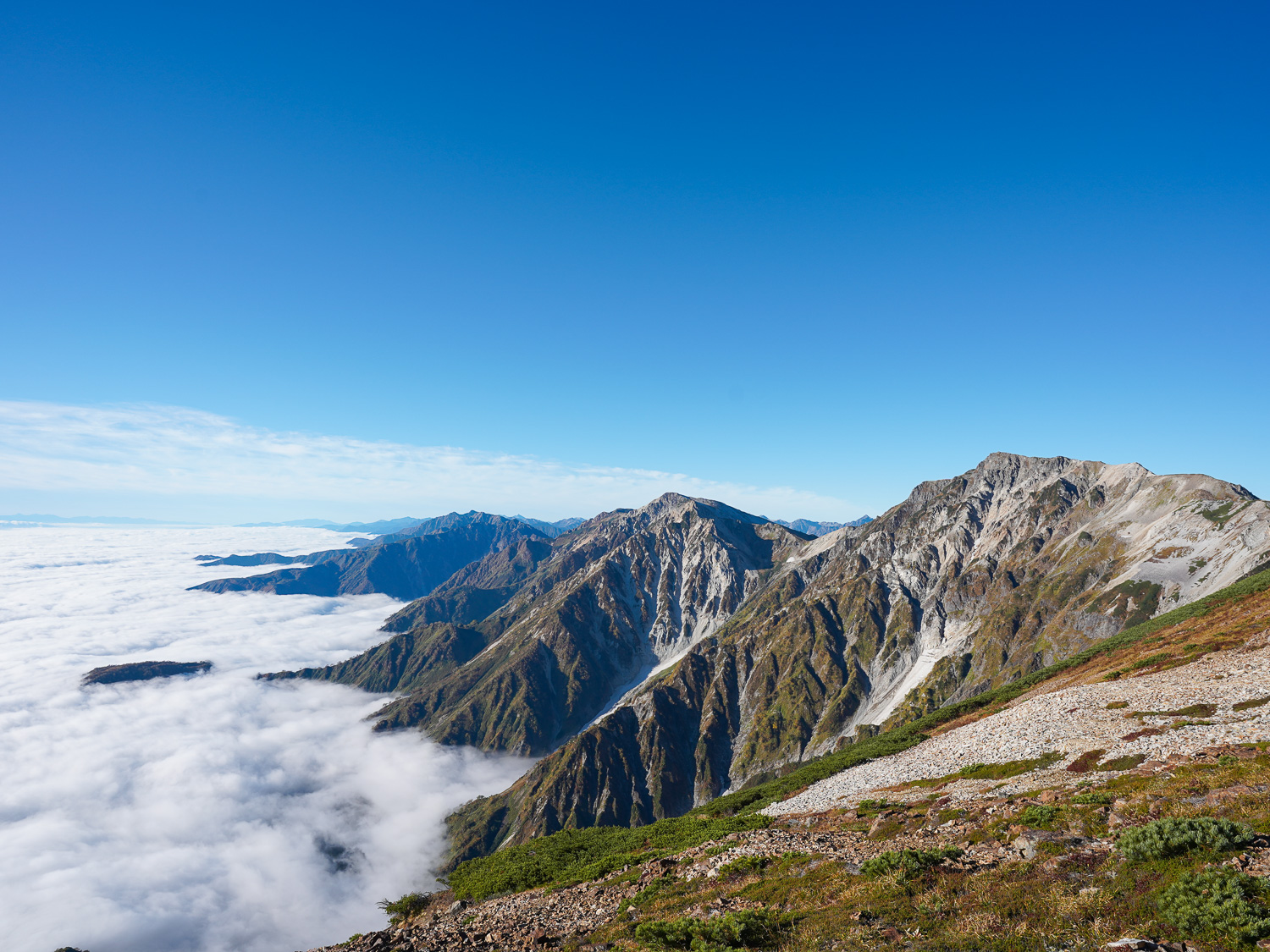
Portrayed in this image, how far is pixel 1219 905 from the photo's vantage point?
13.3 meters

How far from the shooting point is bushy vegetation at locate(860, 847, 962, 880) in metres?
21.0

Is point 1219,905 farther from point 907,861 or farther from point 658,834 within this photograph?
point 658,834

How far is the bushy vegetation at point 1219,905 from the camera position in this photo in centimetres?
1260

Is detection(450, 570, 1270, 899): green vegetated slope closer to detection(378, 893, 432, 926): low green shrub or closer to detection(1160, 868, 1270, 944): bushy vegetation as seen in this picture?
detection(378, 893, 432, 926): low green shrub

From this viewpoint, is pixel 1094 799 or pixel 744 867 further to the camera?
pixel 744 867

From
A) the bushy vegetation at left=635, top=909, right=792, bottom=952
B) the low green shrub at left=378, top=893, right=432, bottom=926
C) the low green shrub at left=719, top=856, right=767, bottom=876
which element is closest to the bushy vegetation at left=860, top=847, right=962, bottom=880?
the bushy vegetation at left=635, top=909, right=792, bottom=952

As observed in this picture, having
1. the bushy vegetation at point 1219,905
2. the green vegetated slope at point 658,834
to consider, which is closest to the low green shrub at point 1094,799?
the bushy vegetation at point 1219,905

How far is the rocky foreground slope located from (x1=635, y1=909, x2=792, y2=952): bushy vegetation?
0.10 meters

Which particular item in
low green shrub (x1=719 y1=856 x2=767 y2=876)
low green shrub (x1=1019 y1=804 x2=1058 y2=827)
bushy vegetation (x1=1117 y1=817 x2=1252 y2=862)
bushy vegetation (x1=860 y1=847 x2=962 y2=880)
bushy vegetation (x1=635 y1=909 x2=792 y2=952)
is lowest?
low green shrub (x1=719 y1=856 x2=767 y2=876)

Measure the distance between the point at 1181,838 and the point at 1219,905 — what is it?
181 inches

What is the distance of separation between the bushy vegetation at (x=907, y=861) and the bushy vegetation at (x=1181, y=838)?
6349 mm

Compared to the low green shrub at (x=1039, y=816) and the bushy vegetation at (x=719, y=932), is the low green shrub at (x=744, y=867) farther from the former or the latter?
the low green shrub at (x=1039, y=816)

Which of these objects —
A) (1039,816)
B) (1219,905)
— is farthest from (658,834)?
(1219,905)

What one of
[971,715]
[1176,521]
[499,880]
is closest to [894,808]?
[499,880]
